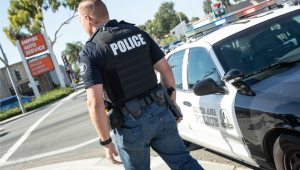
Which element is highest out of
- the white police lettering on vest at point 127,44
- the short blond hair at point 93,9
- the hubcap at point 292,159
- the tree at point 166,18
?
the tree at point 166,18

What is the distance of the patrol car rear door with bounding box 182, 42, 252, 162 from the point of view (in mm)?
2770

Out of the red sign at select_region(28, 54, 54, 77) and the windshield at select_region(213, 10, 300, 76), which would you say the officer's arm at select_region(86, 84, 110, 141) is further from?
the red sign at select_region(28, 54, 54, 77)

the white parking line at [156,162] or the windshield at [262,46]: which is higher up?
the windshield at [262,46]

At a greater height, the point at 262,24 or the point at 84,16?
the point at 84,16

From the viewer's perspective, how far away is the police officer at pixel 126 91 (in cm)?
206

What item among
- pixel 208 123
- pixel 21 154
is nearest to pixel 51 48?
pixel 21 154

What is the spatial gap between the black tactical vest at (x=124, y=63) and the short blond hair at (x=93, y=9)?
0.42 ft

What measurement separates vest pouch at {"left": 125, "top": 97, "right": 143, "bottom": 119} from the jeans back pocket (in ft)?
0.30

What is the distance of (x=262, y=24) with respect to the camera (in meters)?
3.22

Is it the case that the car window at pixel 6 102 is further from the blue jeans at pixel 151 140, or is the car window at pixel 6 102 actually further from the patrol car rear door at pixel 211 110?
the blue jeans at pixel 151 140

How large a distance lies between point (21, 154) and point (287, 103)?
701 centimetres

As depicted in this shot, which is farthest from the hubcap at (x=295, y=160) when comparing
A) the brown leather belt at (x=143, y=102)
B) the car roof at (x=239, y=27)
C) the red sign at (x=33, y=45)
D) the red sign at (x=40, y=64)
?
the red sign at (x=33, y=45)

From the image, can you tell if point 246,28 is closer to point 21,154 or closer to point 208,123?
point 208,123

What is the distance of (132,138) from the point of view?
6.85 ft
